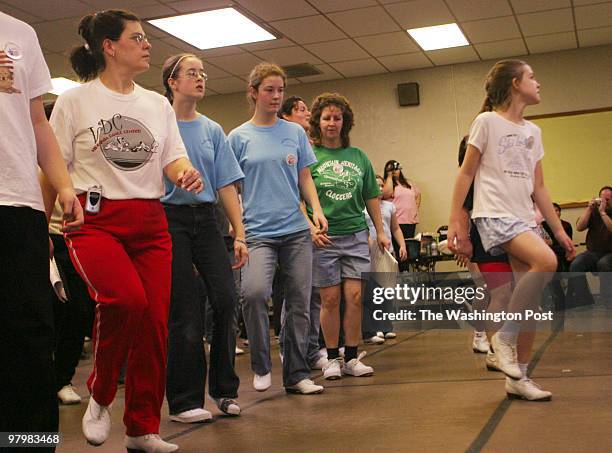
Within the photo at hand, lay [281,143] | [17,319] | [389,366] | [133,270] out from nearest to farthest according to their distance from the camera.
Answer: [17,319]
[133,270]
[281,143]
[389,366]

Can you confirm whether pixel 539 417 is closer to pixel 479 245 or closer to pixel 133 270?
pixel 479 245

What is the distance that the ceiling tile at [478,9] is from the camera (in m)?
9.11

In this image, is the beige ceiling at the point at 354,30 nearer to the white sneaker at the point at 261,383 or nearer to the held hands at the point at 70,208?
the white sneaker at the point at 261,383

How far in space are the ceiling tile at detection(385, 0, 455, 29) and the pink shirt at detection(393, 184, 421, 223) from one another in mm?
2415

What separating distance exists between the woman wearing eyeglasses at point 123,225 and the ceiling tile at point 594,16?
8.01m

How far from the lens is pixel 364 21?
31.3 ft

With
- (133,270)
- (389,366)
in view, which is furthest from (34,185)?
(389,366)

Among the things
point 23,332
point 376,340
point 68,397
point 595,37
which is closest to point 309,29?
point 595,37

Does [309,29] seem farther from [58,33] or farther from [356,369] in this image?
[356,369]

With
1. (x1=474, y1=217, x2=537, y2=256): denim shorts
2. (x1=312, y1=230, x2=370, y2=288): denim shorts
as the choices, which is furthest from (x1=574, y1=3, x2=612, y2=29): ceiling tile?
(x1=474, y1=217, x2=537, y2=256): denim shorts

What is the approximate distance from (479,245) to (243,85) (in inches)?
361

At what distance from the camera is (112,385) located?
8.39 feet

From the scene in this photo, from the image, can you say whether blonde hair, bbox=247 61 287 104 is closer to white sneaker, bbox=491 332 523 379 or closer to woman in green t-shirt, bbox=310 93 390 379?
woman in green t-shirt, bbox=310 93 390 379

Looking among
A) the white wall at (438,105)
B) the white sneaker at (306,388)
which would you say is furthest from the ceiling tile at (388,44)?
the white sneaker at (306,388)
